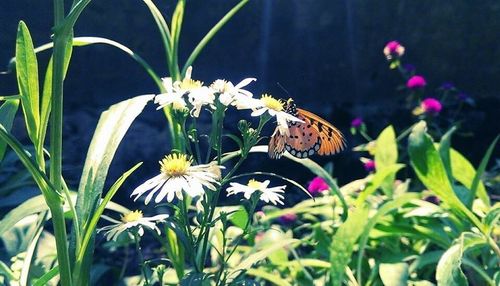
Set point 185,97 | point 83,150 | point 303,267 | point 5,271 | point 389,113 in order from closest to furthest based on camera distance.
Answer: point 185,97 < point 5,271 < point 303,267 < point 83,150 < point 389,113

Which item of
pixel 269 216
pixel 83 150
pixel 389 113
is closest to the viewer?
pixel 269 216

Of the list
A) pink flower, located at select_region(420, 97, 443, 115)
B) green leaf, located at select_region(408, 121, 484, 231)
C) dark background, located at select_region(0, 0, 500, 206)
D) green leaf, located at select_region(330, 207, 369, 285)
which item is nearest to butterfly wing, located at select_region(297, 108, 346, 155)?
green leaf, located at select_region(330, 207, 369, 285)

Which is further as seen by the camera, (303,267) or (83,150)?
(83,150)

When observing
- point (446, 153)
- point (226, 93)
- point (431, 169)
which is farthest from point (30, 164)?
point (446, 153)

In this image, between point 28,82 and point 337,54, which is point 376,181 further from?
point 337,54

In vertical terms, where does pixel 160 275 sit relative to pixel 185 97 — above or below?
below

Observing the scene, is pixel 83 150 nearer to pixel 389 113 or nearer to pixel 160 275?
pixel 389 113

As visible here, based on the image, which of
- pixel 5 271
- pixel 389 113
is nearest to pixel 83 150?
pixel 389 113
